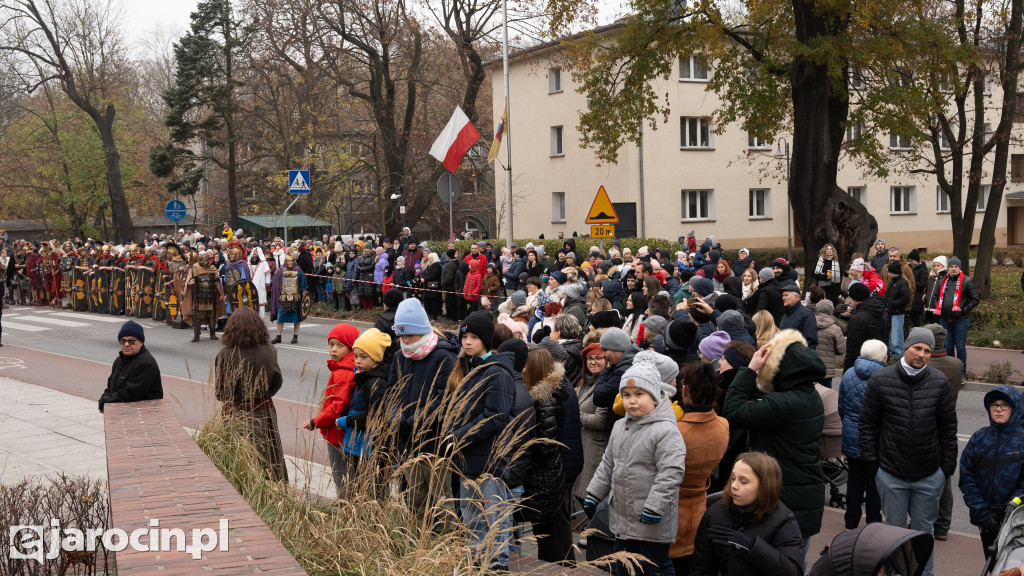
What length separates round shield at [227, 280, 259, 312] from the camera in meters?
19.2

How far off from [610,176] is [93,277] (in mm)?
21803

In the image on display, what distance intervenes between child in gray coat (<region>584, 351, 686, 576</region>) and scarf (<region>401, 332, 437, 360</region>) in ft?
4.85

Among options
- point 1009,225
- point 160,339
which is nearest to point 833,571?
point 160,339

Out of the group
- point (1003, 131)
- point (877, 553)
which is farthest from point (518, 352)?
point (1003, 131)

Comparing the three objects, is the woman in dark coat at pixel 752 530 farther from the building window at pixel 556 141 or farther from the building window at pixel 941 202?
the building window at pixel 941 202

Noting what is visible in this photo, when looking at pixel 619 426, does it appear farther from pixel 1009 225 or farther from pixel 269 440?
pixel 1009 225

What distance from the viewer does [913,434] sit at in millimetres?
6305

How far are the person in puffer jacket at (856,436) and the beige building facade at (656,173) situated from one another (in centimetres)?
3112

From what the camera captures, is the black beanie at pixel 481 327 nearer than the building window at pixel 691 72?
Yes

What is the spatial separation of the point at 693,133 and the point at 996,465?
122ft

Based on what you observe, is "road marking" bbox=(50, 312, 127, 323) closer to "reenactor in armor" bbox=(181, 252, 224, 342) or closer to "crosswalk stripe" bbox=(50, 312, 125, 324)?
"crosswalk stripe" bbox=(50, 312, 125, 324)

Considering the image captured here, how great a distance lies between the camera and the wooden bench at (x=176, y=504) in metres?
3.90

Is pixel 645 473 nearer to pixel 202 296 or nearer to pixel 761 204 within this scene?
pixel 202 296

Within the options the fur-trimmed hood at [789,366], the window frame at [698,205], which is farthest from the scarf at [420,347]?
the window frame at [698,205]
